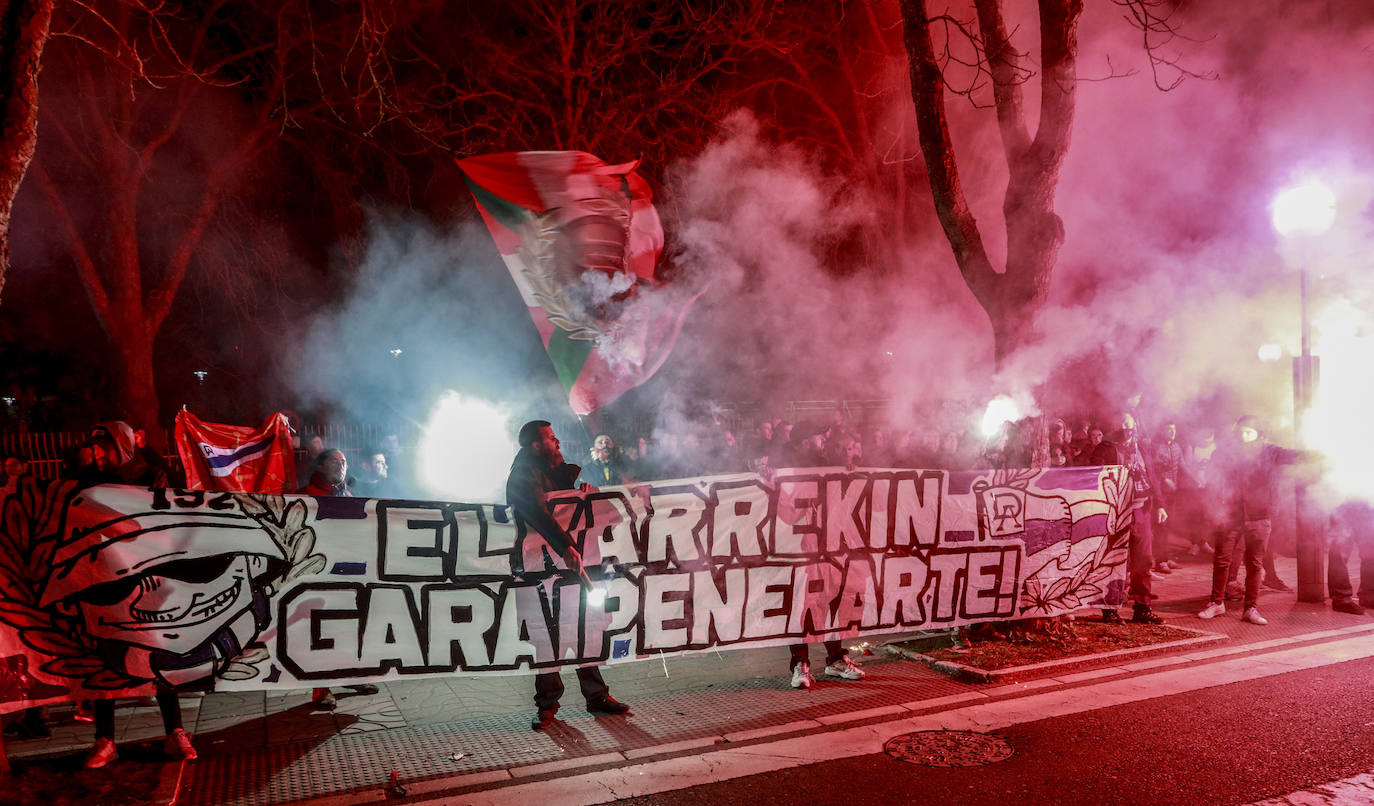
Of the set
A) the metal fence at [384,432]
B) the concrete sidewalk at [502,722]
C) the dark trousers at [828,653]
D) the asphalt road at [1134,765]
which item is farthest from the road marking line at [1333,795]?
the metal fence at [384,432]

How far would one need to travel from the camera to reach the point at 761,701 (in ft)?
18.5

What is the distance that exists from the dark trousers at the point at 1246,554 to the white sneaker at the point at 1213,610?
56 mm

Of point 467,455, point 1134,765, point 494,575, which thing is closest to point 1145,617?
point 1134,765

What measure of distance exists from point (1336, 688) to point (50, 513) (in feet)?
25.2

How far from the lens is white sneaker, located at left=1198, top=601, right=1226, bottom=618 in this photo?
7.89 m

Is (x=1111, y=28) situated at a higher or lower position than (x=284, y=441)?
higher

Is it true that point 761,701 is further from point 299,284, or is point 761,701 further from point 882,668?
point 299,284

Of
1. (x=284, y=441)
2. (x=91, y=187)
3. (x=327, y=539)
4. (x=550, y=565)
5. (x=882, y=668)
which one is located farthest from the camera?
(x=91, y=187)

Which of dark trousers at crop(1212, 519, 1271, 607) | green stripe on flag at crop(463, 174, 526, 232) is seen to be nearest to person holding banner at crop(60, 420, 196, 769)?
green stripe on flag at crop(463, 174, 526, 232)

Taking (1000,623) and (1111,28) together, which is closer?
(1000,623)

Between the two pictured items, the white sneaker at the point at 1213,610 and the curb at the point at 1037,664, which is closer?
the curb at the point at 1037,664

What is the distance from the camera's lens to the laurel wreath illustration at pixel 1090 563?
6.85 metres

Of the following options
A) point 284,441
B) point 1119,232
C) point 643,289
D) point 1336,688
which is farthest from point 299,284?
point 1336,688

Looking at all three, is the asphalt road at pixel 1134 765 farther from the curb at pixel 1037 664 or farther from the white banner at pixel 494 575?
the white banner at pixel 494 575
